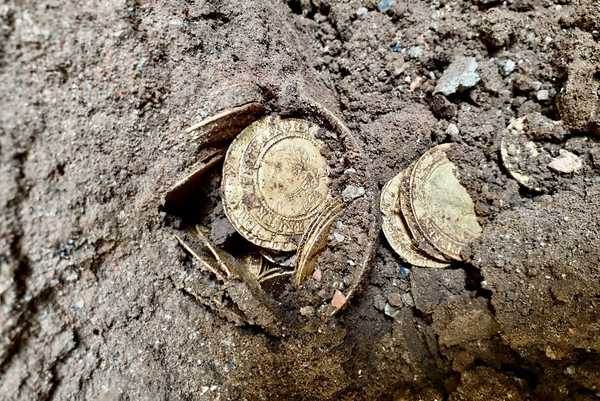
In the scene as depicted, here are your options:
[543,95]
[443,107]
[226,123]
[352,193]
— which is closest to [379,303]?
[352,193]

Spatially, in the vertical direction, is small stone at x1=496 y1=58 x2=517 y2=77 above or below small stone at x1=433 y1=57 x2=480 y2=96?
above

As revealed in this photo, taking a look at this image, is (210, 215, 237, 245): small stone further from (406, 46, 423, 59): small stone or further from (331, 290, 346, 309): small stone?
(406, 46, 423, 59): small stone

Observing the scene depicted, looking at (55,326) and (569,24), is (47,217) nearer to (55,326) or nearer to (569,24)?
(55,326)

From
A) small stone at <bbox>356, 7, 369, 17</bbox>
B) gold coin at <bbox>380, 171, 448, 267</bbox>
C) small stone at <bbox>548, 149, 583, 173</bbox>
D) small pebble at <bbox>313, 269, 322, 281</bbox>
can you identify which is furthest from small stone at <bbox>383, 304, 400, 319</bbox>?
small stone at <bbox>356, 7, 369, 17</bbox>

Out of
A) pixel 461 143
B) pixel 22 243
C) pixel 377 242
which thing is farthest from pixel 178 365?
pixel 461 143

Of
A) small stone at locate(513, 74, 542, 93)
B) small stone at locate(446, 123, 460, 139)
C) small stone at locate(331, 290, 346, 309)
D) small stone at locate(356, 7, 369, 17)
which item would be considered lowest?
small stone at locate(331, 290, 346, 309)

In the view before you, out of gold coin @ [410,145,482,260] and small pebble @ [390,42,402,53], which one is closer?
gold coin @ [410,145,482,260]

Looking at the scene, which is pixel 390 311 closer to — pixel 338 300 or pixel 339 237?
pixel 338 300
